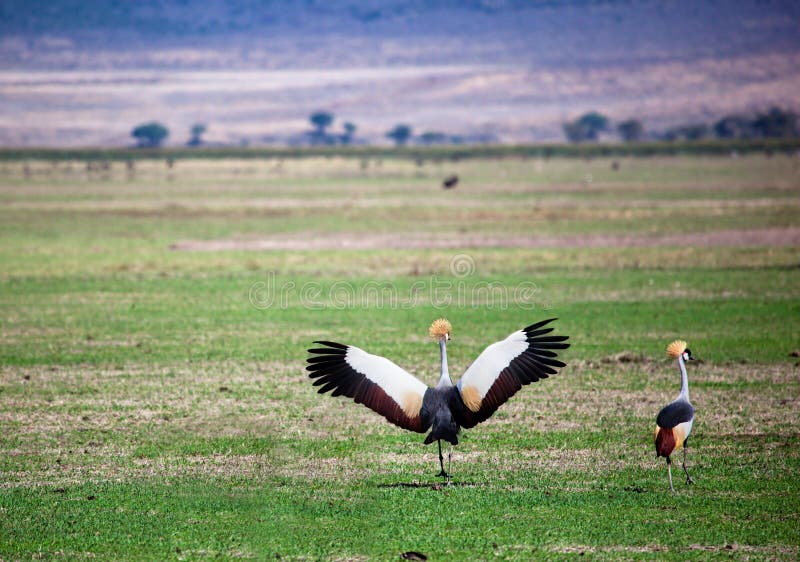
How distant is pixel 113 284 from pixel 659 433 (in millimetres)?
20181

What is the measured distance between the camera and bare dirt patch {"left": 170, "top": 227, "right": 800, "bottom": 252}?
117 feet

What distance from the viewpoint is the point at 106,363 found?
17.7 meters

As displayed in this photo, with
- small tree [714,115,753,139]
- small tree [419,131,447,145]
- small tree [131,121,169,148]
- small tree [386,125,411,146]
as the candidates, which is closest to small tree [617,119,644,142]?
small tree [714,115,753,139]

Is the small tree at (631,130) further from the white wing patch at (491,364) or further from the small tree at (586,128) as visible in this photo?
the white wing patch at (491,364)

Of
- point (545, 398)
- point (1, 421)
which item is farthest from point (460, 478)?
point (1, 421)

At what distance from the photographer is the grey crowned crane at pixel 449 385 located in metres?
10.4

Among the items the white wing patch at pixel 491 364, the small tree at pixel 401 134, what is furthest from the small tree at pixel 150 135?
the white wing patch at pixel 491 364

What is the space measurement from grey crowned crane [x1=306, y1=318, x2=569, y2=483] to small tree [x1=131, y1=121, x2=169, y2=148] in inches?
7215

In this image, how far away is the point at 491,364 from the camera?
34.2 ft

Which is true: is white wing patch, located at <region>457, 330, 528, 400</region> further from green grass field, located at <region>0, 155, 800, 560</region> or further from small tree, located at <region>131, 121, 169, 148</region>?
small tree, located at <region>131, 121, 169, 148</region>

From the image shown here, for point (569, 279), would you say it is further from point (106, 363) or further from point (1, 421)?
point (1, 421)

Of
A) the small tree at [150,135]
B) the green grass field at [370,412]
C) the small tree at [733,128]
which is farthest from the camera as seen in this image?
the small tree at [150,135]

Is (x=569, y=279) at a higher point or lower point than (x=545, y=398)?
higher

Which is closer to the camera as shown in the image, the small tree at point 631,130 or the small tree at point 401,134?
the small tree at point 631,130
